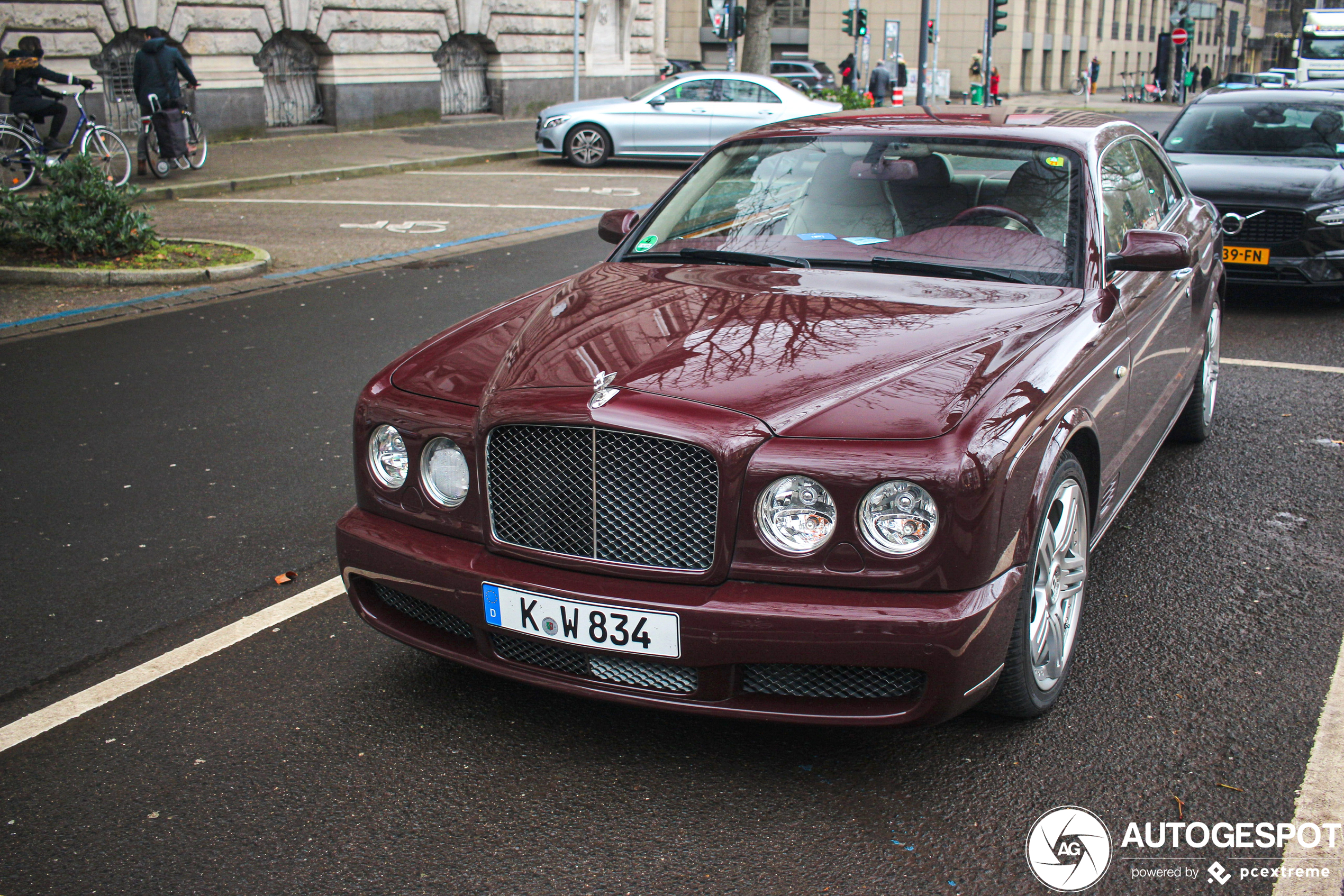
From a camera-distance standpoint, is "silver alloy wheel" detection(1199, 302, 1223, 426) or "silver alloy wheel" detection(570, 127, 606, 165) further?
"silver alloy wheel" detection(570, 127, 606, 165)

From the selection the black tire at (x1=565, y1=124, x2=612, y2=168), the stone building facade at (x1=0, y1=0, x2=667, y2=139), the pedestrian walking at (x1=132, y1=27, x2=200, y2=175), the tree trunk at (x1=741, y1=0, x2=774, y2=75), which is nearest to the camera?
the pedestrian walking at (x1=132, y1=27, x2=200, y2=175)

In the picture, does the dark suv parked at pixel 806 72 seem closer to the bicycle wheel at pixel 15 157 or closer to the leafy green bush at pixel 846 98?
the leafy green bush at pixel 846 98

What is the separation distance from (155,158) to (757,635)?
1587 cm

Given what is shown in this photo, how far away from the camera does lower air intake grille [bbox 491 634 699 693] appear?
292 centimetres

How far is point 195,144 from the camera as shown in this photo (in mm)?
16953

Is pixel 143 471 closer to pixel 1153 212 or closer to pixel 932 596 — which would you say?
pixel 932 596

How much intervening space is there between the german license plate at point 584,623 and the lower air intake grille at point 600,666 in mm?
42

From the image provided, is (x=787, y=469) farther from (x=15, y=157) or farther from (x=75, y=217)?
(x=15, y=157)

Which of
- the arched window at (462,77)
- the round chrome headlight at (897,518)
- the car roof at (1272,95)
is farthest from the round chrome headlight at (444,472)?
the arched window at (462,77)

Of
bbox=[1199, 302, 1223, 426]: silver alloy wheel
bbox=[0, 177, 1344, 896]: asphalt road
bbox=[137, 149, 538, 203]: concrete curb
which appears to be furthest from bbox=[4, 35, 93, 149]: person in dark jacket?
bbox=[1199, 302, 1223, 426]: silver alloy wheel

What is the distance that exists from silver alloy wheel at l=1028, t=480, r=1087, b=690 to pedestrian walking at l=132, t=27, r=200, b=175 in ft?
49.9

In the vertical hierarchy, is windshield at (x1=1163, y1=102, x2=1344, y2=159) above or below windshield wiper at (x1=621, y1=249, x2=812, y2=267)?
above

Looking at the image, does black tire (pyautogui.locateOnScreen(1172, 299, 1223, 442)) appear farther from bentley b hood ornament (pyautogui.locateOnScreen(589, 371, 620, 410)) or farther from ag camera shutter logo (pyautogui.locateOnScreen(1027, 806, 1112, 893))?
bentley b hood ornament (pyautogui.locateOnScreen(589, 371, 620, 410))

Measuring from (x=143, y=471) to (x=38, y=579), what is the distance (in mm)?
1209
